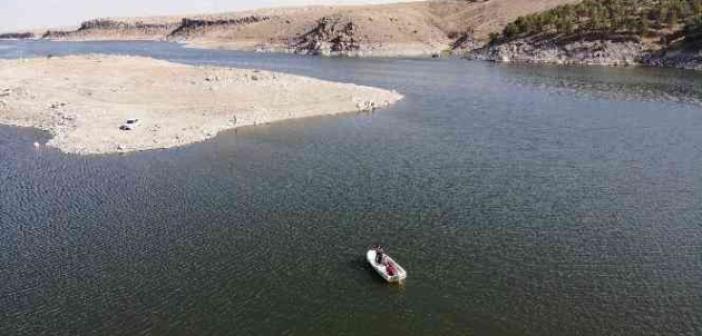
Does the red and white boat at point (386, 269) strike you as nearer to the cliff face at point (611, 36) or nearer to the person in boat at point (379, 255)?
the person in boat at point (379, 255)

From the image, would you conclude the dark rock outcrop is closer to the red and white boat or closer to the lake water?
the lake water

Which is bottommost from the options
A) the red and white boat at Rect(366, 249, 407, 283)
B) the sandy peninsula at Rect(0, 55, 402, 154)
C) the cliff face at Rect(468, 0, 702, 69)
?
the red and white boat at Rect(366, 249, 407, 283)

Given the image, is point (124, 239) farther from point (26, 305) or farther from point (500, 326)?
point (500, 326)

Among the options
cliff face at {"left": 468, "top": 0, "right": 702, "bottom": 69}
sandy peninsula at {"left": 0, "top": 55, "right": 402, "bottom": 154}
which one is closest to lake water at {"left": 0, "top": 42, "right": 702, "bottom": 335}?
sandy peninsula at {"left": 0, "top": 55, "right": 402, "bottom": 154}

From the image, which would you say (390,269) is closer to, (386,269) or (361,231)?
(386,269)

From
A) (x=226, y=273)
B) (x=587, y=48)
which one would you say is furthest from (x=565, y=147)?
(x=587, y=48)

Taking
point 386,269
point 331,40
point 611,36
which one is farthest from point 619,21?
point 386,269
